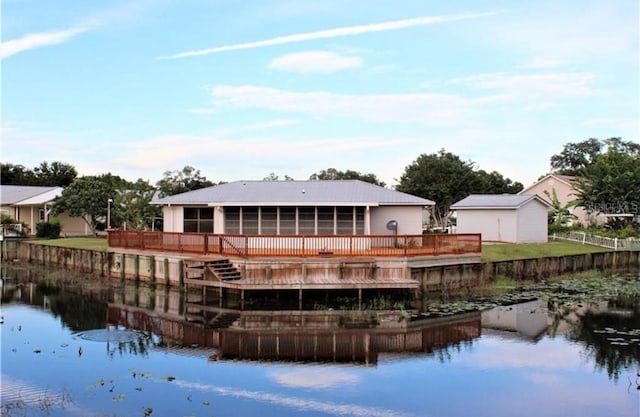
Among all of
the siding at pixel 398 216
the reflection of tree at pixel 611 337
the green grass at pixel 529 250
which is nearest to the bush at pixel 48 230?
the siding at pixel 398 216

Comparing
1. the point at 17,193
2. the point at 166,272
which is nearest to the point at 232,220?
the point at 166,272

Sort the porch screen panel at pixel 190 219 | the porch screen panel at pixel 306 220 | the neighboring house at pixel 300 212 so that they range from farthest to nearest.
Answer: the porch screen panel at pixel 190 219, the porch screen panel at pixel 306 220, the neighboring house at pixel 300 212

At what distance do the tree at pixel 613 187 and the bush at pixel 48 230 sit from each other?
40753 millimetres

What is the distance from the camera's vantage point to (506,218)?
38781mm

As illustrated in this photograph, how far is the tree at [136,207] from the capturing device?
4350 centimetres

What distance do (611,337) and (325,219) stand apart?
13.7 metres

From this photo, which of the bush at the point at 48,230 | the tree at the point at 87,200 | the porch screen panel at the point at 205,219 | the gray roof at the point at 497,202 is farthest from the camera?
the bush at the point at 48,230

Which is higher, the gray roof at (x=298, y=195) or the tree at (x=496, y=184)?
the tree at (x=496, y=184)

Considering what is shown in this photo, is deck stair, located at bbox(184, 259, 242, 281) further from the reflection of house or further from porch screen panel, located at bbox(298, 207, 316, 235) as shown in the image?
the reflection of house

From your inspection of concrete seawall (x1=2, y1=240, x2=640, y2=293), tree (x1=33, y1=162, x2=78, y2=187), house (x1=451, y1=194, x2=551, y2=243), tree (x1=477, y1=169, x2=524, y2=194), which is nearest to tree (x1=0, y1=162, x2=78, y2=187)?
tree (x1=33, y1=162, x2=78, y2=187)

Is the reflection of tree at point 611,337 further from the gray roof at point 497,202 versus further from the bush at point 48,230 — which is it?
the bush at point 48,230

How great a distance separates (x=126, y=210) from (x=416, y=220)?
23.7 meters

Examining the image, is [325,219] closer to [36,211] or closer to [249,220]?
[249,220]

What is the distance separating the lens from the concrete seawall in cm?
2470
